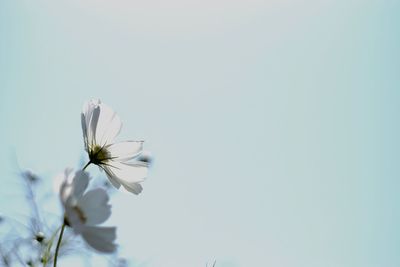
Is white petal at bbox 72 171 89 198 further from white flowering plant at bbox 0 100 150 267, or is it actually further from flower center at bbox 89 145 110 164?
flower center at bbox 89 145 110 164

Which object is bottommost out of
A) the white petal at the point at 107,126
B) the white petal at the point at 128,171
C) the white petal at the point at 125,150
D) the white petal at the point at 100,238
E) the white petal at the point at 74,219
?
the white petal at the point at 100,238

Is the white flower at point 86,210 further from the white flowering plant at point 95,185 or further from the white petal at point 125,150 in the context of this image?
the white petal at point 125,150

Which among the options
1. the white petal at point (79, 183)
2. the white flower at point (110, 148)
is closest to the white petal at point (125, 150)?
the white flower at point (110, 148)

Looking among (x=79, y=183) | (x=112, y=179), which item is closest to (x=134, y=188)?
(x=112, y=179)

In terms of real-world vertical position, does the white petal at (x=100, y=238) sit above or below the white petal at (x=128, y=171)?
below

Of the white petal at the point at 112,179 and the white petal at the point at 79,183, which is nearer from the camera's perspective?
the white petal at the point at 79,183

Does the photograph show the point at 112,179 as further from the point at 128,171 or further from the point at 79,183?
the point at 79,183

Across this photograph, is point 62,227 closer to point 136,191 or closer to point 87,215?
point 87,215
